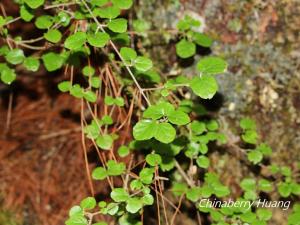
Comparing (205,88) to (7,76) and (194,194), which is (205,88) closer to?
(194,194)

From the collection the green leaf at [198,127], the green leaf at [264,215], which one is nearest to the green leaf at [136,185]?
the green leaf at [198,127]

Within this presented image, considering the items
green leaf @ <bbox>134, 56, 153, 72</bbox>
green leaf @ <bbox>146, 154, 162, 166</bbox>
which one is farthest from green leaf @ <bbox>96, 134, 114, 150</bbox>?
green leaf @ <bbox>134, 56, 153, 72</bbox>

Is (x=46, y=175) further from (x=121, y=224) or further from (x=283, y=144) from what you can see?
(x=283, y=144)

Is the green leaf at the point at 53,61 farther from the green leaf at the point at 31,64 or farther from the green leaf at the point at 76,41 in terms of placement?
the green leaf at the point at 76,41

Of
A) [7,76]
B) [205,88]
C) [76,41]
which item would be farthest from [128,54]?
[7,76]

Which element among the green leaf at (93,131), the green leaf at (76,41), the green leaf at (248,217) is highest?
the green leaf at (76,41)

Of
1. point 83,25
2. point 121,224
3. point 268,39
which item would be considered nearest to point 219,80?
point 268,39
